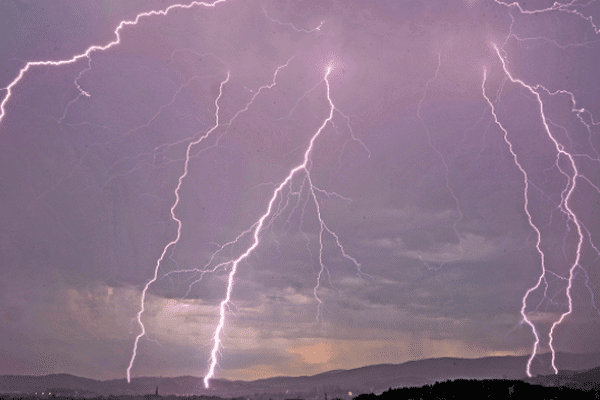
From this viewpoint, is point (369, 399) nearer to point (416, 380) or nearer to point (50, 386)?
point (416, 380)

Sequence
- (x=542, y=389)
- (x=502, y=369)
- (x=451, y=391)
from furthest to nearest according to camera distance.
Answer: (x=502, y=369) < (x=451, y=391) < (x=542, y=389)

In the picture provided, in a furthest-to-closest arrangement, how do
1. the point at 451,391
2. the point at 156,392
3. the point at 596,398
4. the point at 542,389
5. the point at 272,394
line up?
the point at 272,394 → the point at 156,392 → the point at 451,391 → the point at 596,398 → the point at 542,389

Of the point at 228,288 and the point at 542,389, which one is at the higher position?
Result: the point at 228,288

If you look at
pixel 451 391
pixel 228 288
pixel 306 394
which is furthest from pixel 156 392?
pixel 228 288

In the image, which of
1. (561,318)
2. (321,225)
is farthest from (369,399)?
(321,225)

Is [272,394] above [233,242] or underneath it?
underneath

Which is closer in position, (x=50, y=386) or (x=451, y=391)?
(x=451, y=391)

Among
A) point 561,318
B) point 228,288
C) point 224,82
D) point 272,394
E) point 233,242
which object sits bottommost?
point 272,394

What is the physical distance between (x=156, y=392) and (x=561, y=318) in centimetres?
2763

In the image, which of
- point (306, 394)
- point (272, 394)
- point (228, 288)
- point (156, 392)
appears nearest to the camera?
point (228, 288)

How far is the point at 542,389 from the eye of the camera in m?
23.2

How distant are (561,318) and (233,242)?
10.4 meters

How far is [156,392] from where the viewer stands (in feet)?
110

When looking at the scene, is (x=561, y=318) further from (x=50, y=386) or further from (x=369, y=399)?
(x=50, y=386)
